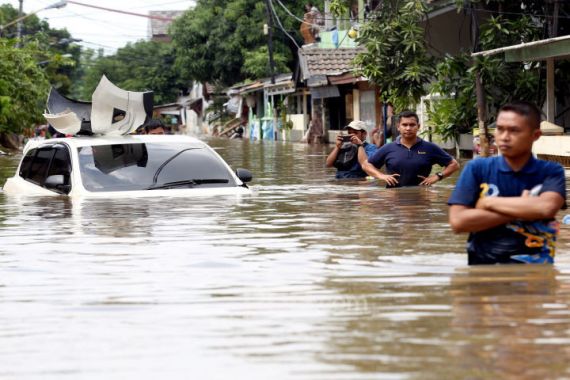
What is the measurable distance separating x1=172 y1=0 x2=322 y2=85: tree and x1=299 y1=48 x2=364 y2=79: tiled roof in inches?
763

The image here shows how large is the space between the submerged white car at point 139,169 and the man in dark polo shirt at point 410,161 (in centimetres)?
146

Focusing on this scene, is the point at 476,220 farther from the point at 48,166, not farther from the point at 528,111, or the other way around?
the point at 48,166

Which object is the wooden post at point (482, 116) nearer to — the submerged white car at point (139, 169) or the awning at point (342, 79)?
the submerged white car at point (139, 169)

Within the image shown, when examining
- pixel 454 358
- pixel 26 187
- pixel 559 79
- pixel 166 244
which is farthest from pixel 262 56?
pixel 454 358

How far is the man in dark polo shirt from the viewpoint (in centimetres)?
1382

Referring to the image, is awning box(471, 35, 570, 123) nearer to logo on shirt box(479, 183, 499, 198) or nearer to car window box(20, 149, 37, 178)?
car window box(20, 149, 37, 178)

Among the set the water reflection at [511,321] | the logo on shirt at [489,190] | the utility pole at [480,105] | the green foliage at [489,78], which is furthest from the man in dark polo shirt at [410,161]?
the green foliage at [489,78]

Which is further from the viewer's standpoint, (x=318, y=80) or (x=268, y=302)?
(x=318, y=80)

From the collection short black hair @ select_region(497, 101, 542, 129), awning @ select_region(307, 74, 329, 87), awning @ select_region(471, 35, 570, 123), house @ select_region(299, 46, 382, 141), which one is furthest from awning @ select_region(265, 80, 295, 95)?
short black hair @ select_region(497, 101, 542, 129)

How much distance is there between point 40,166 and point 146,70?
9406cm

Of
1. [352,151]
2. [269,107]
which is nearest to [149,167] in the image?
[352,151]

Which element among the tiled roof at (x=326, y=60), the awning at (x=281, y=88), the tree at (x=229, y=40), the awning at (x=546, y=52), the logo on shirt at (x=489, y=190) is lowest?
the logo on shirt at (x=489, y=190)

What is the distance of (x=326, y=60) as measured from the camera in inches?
1976

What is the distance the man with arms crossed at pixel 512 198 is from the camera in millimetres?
6688
